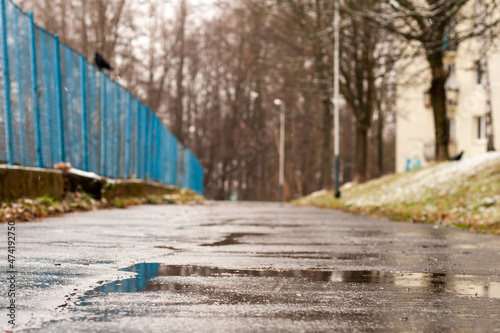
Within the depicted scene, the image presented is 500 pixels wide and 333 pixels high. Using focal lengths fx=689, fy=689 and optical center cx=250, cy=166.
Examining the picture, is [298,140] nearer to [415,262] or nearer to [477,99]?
[477,99]

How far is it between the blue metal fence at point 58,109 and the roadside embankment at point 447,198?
6.55 meters

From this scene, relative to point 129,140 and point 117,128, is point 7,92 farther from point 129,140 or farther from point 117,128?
point 129,140

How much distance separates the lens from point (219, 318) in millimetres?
3068

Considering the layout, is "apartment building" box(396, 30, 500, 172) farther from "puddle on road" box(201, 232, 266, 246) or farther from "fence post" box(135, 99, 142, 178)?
"puddle on road" box(201, 232, 266, 246)

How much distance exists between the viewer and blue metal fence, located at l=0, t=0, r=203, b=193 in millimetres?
10180

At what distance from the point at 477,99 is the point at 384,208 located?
23.6m

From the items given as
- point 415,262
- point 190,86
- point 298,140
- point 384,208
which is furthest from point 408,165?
point 415,262

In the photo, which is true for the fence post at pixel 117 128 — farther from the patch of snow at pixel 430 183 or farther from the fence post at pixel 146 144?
the patch of snow at pixel 430 183

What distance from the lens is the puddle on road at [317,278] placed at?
3924mm

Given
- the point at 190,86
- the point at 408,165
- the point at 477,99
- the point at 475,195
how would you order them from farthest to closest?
the point at 190,86
the point at 408,165
the point at 477,99
the point at 475,195

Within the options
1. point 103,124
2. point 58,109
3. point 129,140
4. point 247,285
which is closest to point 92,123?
point 103,124

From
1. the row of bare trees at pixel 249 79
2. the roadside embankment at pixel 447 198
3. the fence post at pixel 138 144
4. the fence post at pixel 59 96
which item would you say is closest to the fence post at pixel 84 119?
the fence post at pixel 59 96

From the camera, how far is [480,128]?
37.6 metres

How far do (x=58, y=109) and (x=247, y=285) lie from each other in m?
9.49
